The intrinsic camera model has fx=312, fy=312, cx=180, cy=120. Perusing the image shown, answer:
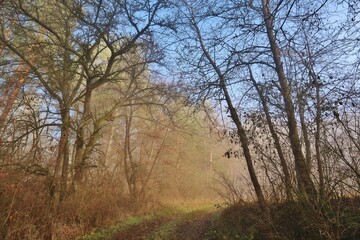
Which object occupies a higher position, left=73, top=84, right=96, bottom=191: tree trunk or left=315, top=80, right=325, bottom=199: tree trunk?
left=73, top=84, right=96, bottom=191: tree trunk

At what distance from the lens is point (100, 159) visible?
45.5 ft

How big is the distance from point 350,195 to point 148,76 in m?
12.9

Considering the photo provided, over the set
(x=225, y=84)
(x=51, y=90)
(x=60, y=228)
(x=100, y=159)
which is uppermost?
(x=51, y=90)

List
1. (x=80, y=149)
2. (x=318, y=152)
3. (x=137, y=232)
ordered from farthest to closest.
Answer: (x=80, y=149)
(x=137, y=232)
(x=318, y=152)

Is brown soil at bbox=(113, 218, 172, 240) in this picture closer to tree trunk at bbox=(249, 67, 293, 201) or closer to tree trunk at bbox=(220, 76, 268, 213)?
tree trunk at bbox=(220, 76, 268, 213)

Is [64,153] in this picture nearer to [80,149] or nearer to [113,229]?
[80,149]

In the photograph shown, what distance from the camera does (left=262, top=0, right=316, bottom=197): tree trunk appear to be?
6.55m

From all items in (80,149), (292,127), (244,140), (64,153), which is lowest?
(292,127)

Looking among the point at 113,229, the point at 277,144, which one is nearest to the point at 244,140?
the point at 277,144

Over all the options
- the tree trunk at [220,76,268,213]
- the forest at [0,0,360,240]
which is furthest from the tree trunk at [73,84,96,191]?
the tree trunk at [220,76,268,213]

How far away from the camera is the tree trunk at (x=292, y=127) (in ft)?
21.5

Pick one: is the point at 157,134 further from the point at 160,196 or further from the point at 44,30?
the point at 44,30

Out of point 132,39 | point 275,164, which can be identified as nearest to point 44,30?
point 132,39

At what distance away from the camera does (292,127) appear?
813cm
